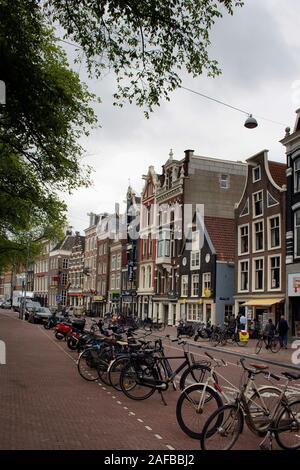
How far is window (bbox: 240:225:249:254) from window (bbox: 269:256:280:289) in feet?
11.8

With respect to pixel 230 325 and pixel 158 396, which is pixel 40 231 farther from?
pixel 158 396

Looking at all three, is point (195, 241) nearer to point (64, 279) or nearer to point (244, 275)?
point (244, 275)

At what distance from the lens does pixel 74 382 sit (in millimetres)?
12148

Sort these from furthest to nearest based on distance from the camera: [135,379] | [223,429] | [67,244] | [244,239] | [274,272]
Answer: [67,244], [244,239], [274,272], [135,379], [223,429]

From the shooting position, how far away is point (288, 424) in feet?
23.0

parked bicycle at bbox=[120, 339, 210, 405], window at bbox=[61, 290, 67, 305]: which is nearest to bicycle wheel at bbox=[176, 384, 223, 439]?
parked bicycle at bbox=[120, 339, 210, 405]

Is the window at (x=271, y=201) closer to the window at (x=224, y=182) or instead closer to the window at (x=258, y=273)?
the window at (x=258, y=273)

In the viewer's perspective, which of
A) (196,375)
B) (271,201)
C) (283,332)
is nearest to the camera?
(196,375)

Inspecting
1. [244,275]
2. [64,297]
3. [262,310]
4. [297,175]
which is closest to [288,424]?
Answer: [297,175]

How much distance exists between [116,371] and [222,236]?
33.0 m

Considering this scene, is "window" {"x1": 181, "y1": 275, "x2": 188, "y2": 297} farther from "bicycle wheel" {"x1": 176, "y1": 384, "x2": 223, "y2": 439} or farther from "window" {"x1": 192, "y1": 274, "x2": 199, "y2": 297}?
"bicycle wheel" {"x1": 176, "y1": 384, "x2": 223, "y2": 439}

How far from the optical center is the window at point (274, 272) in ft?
106

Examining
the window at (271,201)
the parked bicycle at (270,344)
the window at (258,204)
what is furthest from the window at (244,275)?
the parked bicycle at (270,344)
